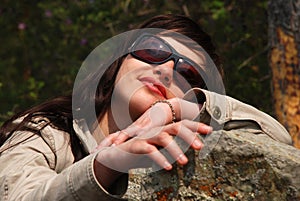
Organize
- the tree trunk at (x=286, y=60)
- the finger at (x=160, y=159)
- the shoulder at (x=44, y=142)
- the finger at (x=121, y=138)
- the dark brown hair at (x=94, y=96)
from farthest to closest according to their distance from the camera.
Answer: the tree trunk at (x=286, y=60) → the dark brown hair at (x=94, y=96) → the shoulder at (x=44, y=142) → the finger at (x=121, y=138) → the finger at (x=160, y=159)

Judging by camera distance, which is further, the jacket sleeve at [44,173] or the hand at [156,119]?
the hand at [156,119]

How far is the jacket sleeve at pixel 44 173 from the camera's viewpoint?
73.2 inches

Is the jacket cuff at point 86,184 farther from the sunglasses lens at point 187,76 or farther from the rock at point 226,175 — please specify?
the sunglasses lens at point 187,76

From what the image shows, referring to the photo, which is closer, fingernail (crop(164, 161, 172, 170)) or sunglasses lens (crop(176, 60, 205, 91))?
fingernail (crop(164, 161, 172, 170))

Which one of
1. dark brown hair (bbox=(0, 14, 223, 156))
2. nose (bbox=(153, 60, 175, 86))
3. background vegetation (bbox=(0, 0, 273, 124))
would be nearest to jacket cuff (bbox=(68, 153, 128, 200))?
dark brown hair (bbox=(0, 14, 223, 156))

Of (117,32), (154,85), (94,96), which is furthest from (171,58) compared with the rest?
(117,32)

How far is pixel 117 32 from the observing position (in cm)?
570

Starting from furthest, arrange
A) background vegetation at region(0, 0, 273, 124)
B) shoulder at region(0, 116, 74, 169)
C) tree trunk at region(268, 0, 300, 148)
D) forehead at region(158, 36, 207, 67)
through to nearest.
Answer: background vegetation at region(0, 0, 273, 124) → tree trunk at region(268, 0, 300, 148) → forehead at region(158, 36, 207, 67) → shoulder at region(0, 116, 74, 169)

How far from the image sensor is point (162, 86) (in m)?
2.42

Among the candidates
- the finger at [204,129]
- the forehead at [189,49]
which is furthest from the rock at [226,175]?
the forehead at [189,49]

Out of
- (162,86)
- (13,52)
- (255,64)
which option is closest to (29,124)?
(162,86)

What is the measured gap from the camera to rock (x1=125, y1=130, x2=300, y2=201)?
74.4 inches

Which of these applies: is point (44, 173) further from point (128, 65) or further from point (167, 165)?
point (128, 65)

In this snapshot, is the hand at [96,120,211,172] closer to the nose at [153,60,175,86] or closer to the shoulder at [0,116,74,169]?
the shoulder at [0,116,74,169]
